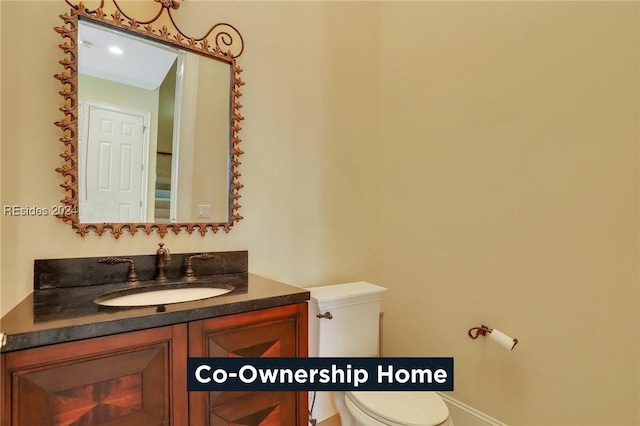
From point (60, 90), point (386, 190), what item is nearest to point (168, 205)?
point (60, 90)

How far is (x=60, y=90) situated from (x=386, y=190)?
1629mm

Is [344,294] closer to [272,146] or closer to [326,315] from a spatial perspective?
[326,315]

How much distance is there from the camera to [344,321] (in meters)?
1.58

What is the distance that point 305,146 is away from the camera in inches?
69.2

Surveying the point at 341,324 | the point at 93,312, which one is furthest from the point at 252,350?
the point at 341,324

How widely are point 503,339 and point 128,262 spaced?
1.59m

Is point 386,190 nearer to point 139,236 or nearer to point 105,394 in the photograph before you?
point 139,236

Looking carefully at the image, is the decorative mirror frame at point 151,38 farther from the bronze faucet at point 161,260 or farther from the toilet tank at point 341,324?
the toilet tank at point 341,324

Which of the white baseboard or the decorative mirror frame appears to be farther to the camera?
the white baseboard

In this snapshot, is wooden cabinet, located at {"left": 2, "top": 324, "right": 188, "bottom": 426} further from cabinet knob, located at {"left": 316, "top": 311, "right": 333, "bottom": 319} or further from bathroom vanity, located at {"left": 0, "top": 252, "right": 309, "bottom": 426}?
cabinet knob, located at {"left": 316, "top": 311, "right": 333, "bottom": 319}

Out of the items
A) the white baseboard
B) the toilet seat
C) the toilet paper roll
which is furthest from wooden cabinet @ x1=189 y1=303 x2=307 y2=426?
the white baseboard

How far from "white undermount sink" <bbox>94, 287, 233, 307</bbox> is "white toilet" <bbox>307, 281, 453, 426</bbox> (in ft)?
1.62

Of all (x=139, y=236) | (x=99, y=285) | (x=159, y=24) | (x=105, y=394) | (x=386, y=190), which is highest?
(x=159, y=24)

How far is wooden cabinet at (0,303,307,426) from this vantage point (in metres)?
0.71
